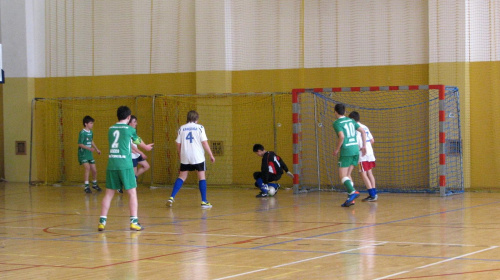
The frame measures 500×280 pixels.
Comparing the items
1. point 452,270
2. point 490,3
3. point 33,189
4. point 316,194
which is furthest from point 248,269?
point 33,189

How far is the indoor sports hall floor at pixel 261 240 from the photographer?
7.32 m

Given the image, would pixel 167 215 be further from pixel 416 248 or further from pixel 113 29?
pixel 113 29

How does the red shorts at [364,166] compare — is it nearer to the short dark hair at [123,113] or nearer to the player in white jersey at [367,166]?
the player in white jersey at [367,166]

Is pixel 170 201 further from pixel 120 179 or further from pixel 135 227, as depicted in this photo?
pixel 120 179

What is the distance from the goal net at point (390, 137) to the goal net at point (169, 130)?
809 mm

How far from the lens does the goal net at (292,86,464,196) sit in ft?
55.8

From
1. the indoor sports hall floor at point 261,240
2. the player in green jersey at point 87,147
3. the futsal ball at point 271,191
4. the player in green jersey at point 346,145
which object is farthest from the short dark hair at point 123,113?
the player in green jersey at point 87,147

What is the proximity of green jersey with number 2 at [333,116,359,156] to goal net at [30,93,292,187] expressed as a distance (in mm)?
5323

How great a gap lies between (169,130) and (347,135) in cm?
768

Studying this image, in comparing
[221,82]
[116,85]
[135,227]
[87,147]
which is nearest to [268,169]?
[221,82]

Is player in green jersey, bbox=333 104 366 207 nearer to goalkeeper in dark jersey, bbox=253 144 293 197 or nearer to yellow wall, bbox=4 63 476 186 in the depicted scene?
goalkeeper in dark jersey, bbox=253 144 293 197

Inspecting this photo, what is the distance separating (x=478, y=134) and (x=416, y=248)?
9406 millimetres

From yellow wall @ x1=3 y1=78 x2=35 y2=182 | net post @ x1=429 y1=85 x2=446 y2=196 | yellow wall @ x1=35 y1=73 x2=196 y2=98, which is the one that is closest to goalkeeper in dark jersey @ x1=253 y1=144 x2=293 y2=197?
net post @ x1=429 y1=85 x2=446 y2=196

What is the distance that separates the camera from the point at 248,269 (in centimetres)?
739
